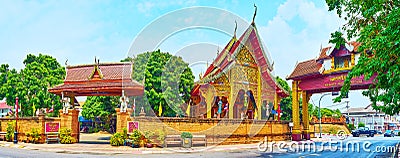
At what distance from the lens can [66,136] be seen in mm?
24125

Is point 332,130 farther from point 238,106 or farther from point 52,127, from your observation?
point 52,127

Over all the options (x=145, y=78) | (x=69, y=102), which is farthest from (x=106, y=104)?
(x=69, y=102)

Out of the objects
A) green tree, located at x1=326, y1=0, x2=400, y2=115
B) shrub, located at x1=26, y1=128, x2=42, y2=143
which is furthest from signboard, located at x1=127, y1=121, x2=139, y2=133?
green tree, located at x1=326, y1=0, x2=400, y2=115

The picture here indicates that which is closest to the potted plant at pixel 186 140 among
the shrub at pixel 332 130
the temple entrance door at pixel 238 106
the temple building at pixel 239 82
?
the temple building at pixel 239 82

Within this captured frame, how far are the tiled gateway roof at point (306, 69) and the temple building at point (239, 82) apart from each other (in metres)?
2.26

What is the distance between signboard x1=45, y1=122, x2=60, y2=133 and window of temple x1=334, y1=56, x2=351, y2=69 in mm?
19443

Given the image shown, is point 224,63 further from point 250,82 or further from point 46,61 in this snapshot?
point 46,61

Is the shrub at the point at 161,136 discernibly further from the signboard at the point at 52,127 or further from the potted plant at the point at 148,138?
the signboard at the point at 52,127

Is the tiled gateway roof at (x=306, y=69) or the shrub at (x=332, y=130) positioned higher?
the tiled gateway roof at (x=306, y=69)

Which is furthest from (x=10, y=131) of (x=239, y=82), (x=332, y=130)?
(x=332, y=130)

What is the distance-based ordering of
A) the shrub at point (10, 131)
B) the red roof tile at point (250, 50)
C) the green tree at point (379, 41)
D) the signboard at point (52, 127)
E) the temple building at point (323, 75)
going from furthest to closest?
the red roof tile at point (250, 50), the shrub at point (10, 131), the temple building at point (323, 75), the signboard at point (52, 127), the green tree at point (379, 41)

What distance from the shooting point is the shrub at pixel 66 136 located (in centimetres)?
2395

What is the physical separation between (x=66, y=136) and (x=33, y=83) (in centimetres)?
1923

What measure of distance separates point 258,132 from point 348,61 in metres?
8.05
